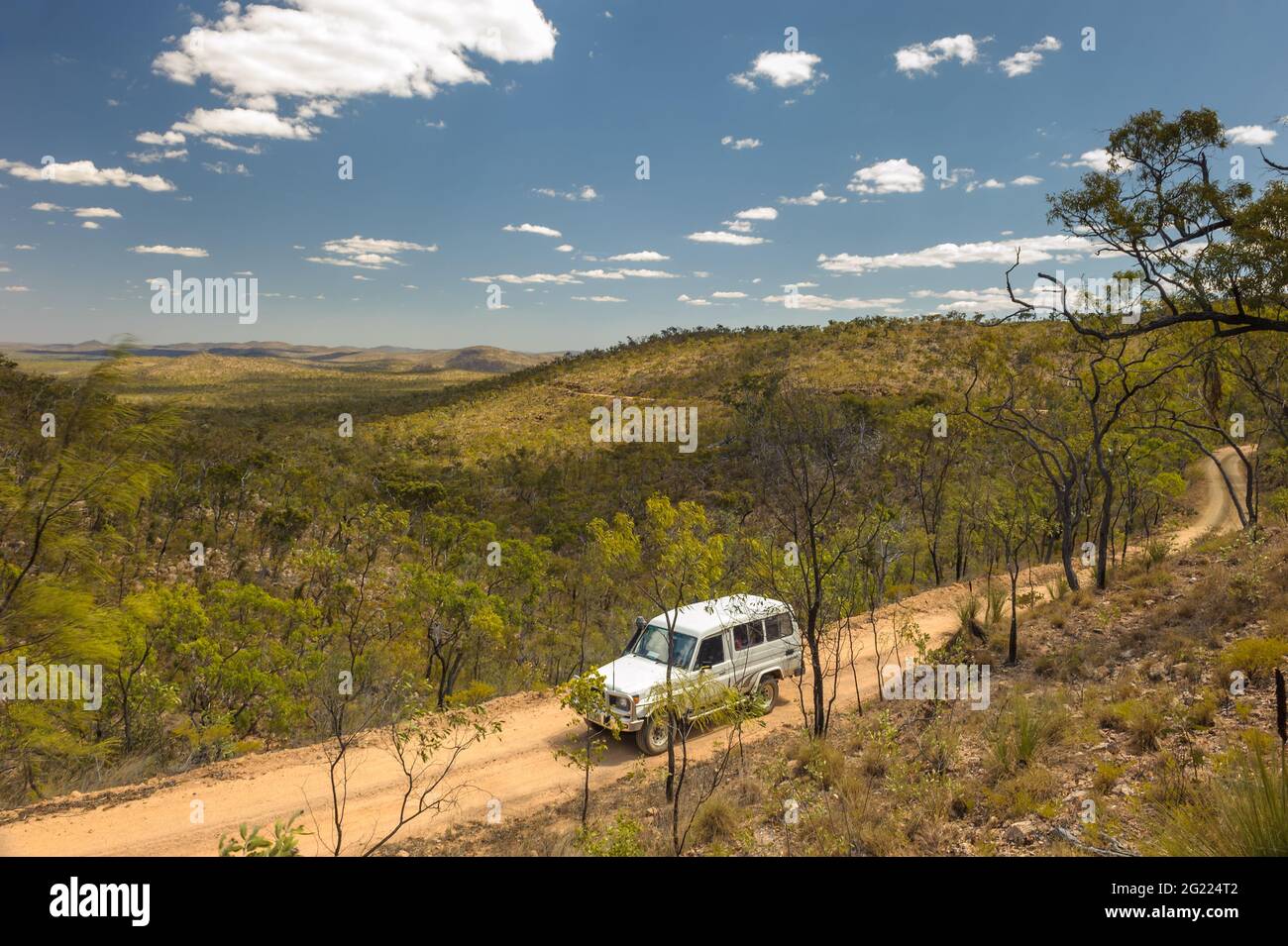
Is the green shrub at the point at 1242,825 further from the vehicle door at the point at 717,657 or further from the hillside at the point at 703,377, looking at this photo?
A: the hillside at the point at 703,377

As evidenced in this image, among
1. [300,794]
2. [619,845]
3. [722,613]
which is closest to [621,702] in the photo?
[722,613]

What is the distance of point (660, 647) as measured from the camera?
11656mm

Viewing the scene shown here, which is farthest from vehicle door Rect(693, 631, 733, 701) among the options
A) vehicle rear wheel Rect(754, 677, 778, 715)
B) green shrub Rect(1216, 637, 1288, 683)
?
green shrub Rect(1216, 637, 1288, 683)

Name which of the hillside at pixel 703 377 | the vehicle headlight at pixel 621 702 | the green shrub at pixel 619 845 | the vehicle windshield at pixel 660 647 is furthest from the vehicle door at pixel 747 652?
the hillside at pixel 703 377

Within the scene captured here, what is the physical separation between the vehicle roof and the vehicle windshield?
0.40ft

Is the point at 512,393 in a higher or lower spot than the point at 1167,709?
higher

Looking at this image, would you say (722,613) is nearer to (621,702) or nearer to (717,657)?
(717,657)

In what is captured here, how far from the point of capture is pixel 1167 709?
8344 millimetres

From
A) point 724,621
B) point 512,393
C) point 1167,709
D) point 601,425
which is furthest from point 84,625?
point 512,393

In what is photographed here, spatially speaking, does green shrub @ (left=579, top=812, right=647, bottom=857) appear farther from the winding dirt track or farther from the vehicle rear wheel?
the vehicle rear wheel

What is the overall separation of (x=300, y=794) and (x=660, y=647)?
5.80 metres

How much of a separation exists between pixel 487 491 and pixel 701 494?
12676 millimetres

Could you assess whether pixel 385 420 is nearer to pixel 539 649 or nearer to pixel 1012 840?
pixel 539 649

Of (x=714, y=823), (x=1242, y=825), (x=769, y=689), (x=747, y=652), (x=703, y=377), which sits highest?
(x=703, y=377)
